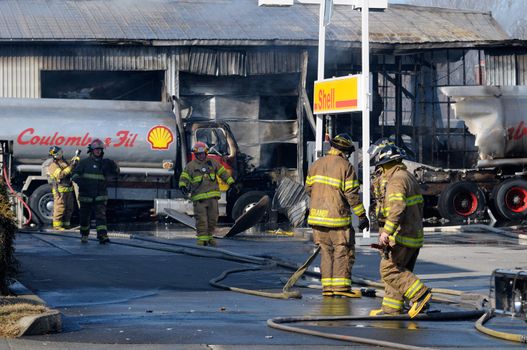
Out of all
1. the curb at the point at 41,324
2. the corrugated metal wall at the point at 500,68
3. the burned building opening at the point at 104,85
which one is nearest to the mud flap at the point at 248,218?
the burned building opening at the point at 104,85

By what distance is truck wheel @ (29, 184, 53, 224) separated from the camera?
2339cm

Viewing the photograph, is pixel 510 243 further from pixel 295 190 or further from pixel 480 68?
pixel 480 68

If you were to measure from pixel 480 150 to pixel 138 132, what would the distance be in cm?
774

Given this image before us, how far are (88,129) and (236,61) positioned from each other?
17.5 ft

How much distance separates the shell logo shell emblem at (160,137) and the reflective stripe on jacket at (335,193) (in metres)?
13.5

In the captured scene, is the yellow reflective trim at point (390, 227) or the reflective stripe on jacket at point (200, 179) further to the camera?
the reflective stripe on jacket at point (200, 179)

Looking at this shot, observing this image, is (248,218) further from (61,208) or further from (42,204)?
(42,204)

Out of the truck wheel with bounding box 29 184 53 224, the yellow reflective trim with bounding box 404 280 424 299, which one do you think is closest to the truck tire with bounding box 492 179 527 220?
the truck wheel with bounding box 29 184 53 224

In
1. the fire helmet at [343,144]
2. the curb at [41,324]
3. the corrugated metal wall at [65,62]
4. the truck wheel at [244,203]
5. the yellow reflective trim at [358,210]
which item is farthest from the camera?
the corrugated metal wall at [65,62]

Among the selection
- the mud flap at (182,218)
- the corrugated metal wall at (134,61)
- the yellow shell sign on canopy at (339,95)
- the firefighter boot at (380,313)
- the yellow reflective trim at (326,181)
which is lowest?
the firefighter boot at (380,313)

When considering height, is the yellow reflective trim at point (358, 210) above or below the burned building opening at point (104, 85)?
below

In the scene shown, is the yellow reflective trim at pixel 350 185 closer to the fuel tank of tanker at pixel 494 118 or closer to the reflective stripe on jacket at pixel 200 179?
the reflective stripe on jacket at pixel 200 179

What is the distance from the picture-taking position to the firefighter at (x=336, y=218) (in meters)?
11.0

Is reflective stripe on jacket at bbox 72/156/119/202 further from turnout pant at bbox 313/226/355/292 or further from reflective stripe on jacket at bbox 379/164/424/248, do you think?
reflective stripe on jacket at bbox 379/164/424/248
